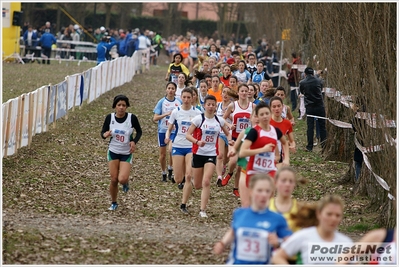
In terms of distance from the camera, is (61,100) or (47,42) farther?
(47,42)

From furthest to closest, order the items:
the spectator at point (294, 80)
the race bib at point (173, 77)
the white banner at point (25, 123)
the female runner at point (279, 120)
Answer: the spectator at point (294, 80) < the race bib at point (173, 77) < the white banner at point (25, 123) < the female runner at point (279, 120)

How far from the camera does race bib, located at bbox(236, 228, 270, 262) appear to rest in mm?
7590

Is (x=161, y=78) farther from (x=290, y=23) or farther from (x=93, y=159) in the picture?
(x=93, y=159)

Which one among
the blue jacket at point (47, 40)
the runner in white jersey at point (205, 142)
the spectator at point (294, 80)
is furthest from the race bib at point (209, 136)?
the blue jacket at point (47, 40)

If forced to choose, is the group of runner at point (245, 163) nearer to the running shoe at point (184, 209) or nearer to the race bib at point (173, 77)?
the running shoe at point (184, 209)

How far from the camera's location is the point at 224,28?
7369cm

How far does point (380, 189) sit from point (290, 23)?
2216 cm

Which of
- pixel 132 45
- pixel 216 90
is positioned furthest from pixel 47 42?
pixel 216 90

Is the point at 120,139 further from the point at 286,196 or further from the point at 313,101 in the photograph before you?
the point at 313,101

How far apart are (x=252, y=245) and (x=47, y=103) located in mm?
14465

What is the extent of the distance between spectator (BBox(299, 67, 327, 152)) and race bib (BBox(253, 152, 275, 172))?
961cm

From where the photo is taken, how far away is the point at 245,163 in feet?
37.5

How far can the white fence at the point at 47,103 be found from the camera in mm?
17125

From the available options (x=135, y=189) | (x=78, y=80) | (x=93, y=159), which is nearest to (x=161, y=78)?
(x=78, y=80)
